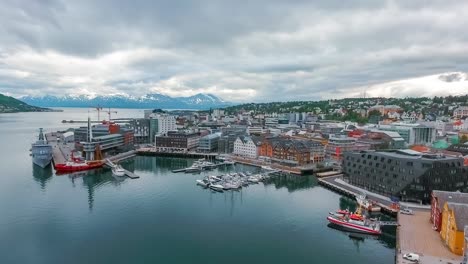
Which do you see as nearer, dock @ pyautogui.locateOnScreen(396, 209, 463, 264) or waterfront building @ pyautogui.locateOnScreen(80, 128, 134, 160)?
dock @ pyautogui.locateOnScreen(396, 209, 463, 264)

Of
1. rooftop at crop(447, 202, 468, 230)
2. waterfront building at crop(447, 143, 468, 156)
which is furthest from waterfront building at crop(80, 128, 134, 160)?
waterfront building at crop(447, 143, 468, 156)

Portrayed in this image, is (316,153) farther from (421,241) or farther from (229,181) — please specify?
(421,241)

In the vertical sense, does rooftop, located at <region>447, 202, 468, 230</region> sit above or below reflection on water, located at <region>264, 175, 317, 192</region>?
above

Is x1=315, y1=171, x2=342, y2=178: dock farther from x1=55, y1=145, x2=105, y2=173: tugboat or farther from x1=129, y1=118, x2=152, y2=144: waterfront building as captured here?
x1=129, y1=118, x2=152, y2=144: waterfront building

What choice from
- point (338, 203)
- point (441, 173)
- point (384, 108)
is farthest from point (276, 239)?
point (384, 108)

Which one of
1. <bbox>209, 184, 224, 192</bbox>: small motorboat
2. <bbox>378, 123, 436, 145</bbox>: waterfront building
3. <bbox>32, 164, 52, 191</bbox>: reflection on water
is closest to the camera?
<bbox>209, 184, 224, 192</bbox>: small motorboat

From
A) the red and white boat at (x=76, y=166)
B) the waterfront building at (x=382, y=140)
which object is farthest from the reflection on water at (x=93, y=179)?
the waterfront building at (x=382, y=140)
